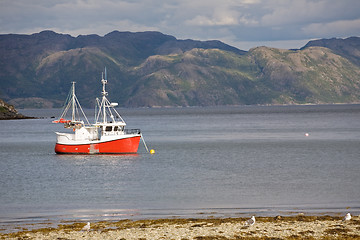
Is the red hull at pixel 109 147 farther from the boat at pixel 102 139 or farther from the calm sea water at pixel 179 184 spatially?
the calm sea water at pixel 179 184

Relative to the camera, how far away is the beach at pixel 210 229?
30250 millimetres

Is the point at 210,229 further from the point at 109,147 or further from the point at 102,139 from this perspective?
the point at 102,139

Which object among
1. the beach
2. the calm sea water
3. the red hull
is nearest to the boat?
the red hull

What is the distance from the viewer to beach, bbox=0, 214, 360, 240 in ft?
99.2

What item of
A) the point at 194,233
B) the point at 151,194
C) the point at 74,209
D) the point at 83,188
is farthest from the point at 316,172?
the point at 194,233

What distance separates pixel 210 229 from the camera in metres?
32.3

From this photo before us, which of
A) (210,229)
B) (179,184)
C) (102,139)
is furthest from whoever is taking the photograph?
(102,139)

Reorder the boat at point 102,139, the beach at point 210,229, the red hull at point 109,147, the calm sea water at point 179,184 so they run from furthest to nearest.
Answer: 1. the red hull at point 109,147
2. the boat at point 102,139
3. the calm sea water at point 179,184
4. the beach at point 210,229

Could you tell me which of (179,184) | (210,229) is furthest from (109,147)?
(210,229)

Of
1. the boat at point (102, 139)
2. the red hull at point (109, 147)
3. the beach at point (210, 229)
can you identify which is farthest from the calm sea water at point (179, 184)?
the beach at point (210, 229)

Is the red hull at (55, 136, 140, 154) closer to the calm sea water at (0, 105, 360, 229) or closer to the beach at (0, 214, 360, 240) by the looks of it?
the calm sea water at (0, 105, 360, 229)

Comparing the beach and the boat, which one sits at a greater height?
the boat

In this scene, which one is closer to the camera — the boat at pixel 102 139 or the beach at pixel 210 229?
the beach at pixel 210 229

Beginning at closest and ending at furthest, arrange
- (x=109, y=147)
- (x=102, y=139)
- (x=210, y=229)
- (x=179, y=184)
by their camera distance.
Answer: (x=210, y=229) → (x=179, y=184) → (x=109, y=147) → (x=102, y=139)
